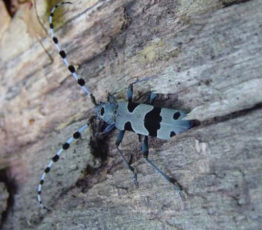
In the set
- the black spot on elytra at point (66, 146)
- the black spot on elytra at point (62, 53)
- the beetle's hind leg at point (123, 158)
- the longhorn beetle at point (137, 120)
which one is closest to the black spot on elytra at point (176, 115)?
the longhorn beetle at point (137, 120)

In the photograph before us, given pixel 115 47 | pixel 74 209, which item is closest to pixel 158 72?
pixel 115 47

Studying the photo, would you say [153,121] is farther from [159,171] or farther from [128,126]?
[159,171]

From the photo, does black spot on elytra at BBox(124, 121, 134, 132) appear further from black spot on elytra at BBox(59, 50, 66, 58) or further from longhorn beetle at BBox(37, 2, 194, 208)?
black spot on elytra at BBox(59, 50, 66, 58)

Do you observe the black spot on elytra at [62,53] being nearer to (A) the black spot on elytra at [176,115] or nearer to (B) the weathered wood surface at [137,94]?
(B) the weathered wood surface at [137,94]

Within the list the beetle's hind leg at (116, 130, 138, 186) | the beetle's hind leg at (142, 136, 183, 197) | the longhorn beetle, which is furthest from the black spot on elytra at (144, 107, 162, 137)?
the beetle's hind leg at (116, 130, 138, 186)

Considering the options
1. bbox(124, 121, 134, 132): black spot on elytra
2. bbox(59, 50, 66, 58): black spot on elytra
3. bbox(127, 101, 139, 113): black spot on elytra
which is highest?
bbox(59, 50, 66, 58): black spot on elytra

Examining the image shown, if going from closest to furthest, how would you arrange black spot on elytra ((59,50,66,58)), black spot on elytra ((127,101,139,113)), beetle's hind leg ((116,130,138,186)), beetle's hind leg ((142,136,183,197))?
beetle's hind leg ((142,136,183,197))
beetle's hind leg ((116,130,138,186))
black spot on elytra ((127,101,139,113))
black spot on elytra ((59,50,66,58))

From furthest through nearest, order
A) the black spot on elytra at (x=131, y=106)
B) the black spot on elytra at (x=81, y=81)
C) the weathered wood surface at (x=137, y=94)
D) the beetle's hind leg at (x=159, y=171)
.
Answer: the black spot on elytra at (x=81, y=81) → the black spot on elytra at (x=131, y=106) → the beetle's hind leg at (x=159, y=171) → the weathered wood surface at (x=137, y=94)

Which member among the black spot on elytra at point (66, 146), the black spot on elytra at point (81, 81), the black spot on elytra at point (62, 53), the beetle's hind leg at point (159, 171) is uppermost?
the black spot on elytra at point (62, 53)

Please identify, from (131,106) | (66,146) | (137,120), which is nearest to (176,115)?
(137,120)
